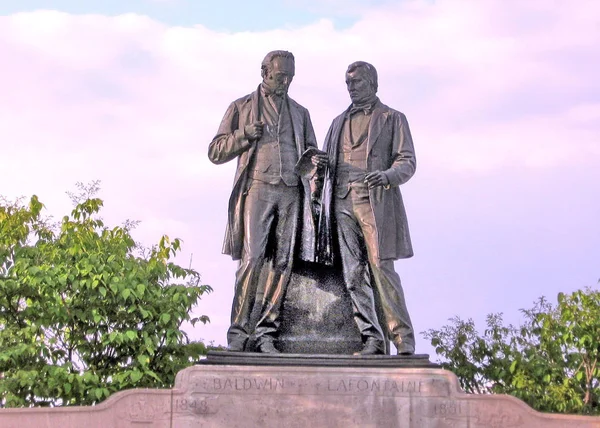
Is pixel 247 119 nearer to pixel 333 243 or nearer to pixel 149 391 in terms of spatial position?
pixel 333 243

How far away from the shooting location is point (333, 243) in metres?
15.2

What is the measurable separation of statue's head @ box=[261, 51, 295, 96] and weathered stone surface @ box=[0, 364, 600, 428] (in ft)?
12.5

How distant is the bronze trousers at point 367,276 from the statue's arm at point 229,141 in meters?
1.36

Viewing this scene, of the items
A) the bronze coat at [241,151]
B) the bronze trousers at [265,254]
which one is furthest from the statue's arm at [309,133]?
the bronze trousers at [265,254]

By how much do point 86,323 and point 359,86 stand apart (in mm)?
6906

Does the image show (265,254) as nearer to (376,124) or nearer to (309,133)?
(309,133)

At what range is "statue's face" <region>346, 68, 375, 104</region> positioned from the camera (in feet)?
51.1

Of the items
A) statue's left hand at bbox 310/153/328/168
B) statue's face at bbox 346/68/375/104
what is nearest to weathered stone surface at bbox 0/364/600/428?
statue's left hand at bbox 310/153/328/168

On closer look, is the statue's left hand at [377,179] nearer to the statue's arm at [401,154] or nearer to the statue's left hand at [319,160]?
the statue's arm at [401,154]

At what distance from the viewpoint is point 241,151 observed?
1536 centimetres

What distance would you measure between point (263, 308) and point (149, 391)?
198cm

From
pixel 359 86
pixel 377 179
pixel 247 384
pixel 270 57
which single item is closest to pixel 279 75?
pixel 270 57

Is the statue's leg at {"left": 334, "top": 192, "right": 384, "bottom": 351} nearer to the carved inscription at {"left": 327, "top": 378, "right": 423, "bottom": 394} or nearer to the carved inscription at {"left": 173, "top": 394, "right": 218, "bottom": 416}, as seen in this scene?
the carved inscription at {"left": 327, "top": 378, "right": 423, "bottom": 394}

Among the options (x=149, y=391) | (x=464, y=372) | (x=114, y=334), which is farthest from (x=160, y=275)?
(x=149, y=391)
